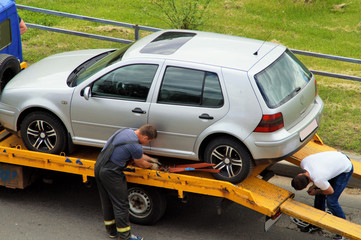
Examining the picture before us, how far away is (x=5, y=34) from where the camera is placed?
817cm

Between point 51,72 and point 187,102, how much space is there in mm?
2048

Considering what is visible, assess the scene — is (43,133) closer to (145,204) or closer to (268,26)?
(145,204)

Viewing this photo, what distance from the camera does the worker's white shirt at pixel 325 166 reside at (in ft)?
20.7

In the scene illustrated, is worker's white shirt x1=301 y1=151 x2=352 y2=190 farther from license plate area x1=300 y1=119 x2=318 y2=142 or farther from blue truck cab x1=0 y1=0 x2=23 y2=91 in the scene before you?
blue truck cab x1=0 y1=0 x2=23 y2=91

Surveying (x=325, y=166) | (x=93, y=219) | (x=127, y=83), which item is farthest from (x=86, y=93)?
(x=325, y=166)

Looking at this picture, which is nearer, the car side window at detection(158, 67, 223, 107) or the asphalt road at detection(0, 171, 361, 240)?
the car side window at detection(158, 67, 223, 107)

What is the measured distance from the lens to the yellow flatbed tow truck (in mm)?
6035

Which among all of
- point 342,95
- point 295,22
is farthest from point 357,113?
point 295,22

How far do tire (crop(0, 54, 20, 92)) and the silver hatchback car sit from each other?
1.46 feet

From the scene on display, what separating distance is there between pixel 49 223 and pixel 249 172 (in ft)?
8.66

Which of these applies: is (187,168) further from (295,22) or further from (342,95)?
(295,22)

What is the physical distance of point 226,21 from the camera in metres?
14.0

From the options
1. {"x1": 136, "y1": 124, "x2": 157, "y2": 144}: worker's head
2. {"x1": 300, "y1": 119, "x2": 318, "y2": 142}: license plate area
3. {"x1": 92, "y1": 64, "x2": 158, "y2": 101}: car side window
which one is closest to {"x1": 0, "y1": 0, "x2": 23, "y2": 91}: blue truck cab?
{"x1": 92, "y1": 64, "x2": 158, "y2": 101}: car side window

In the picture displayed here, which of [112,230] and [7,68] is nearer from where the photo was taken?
[112,230]
